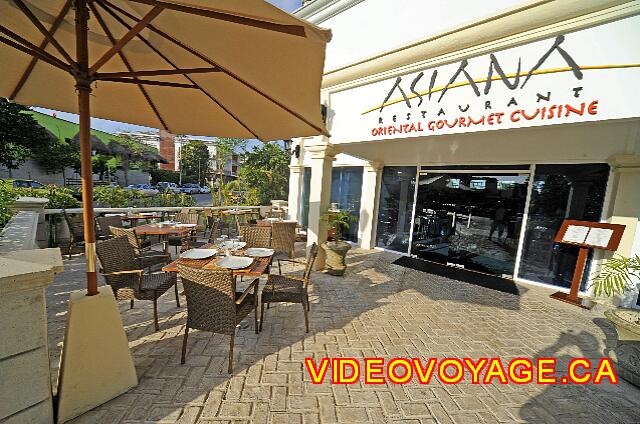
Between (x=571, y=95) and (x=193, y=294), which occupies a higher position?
(x=571, y=95)

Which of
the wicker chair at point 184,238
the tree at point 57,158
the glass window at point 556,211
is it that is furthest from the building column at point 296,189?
the tree at point 57,158

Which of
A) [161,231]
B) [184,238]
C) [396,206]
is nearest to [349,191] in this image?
[396,206]

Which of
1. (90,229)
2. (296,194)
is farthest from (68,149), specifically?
(90,229)

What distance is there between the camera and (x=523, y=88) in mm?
3016

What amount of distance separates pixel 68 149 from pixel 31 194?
18.8 meters

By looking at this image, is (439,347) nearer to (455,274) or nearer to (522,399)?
(522,399)

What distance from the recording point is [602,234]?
442cm

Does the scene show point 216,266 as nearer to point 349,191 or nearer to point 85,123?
point 85,123

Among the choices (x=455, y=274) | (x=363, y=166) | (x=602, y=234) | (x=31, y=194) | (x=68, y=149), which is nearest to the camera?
(x=602, y=234)

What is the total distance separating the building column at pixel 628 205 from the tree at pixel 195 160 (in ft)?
121

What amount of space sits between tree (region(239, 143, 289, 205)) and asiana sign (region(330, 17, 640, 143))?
977 cm

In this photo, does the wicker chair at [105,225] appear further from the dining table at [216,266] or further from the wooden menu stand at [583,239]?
the wooden menu stand at [583,239]

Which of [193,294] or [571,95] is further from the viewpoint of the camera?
[571,95]

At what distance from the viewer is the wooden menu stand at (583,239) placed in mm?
4301
